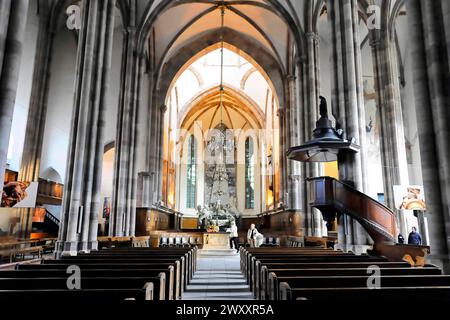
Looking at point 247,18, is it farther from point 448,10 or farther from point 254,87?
point 448,10

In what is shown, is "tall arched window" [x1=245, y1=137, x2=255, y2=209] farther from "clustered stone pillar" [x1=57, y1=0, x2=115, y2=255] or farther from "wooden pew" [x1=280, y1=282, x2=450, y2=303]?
"wooden pew" [x1=280, y1=282, x2=450, y2=303]

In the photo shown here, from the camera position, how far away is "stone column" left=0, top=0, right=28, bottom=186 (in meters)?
5.11

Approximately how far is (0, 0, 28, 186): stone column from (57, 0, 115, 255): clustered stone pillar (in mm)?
4662

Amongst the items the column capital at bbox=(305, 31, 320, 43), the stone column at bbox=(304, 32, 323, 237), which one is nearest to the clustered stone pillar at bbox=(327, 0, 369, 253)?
the stone column at bbox=(304, 32, 323, 237)

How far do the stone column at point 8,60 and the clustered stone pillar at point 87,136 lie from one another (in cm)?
466

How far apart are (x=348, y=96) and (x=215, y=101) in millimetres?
25130

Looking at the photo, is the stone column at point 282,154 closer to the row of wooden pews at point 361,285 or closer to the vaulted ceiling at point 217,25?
the vaulted ceiling at point 217,25

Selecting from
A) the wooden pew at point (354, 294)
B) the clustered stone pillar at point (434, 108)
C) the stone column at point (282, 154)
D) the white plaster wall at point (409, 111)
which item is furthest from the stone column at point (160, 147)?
the wooden pew at point (354, 294)

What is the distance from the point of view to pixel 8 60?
5.31m

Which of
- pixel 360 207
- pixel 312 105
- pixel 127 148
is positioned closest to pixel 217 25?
pixel 312 105

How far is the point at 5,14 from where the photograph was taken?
5.34m

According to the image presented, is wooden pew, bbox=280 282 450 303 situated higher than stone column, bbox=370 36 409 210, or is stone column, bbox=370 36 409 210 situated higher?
stone column, bbox=370 36 409 210
